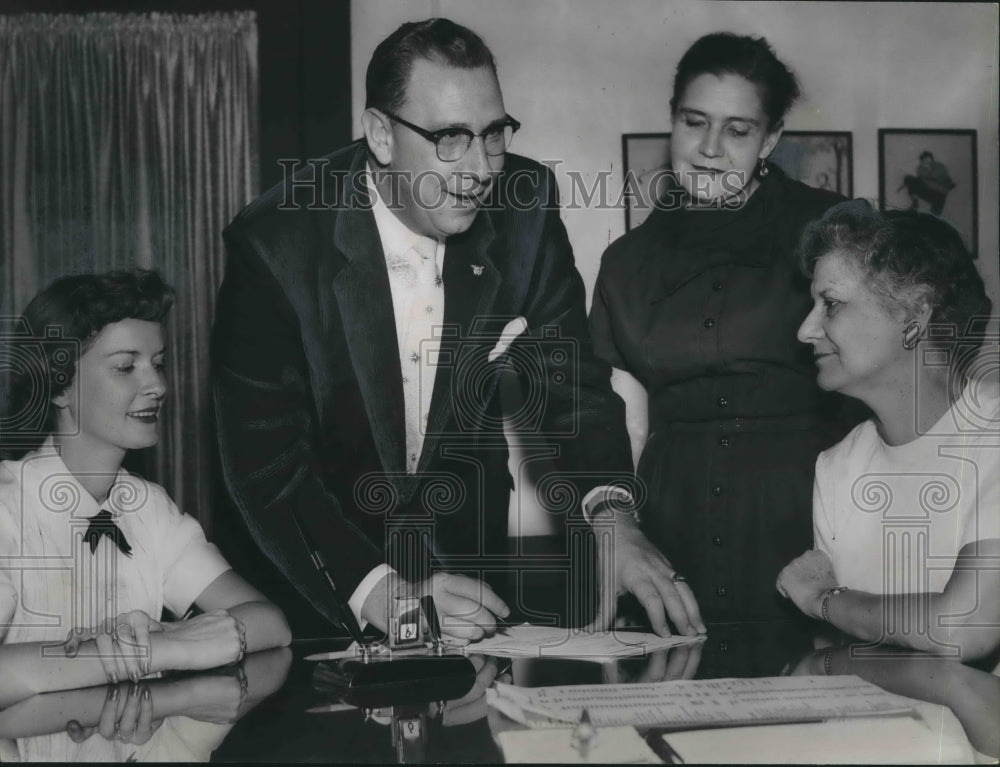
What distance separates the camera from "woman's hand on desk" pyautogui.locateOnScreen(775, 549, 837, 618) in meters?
1.95

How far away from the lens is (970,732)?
1.41m

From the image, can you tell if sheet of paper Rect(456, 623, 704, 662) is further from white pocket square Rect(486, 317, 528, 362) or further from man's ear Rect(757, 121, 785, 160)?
man's ear Rect(757, 121, 785, 160)

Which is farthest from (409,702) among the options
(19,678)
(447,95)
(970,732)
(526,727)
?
(447,95)

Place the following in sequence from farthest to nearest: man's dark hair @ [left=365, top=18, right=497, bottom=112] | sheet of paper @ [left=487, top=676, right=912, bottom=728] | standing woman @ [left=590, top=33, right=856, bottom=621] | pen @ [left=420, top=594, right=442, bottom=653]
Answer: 1. standing woman @ [left=590, top=33, right=856, bottom=621]
2. man's dark hair @ [left=365, top=18, right=497, bottom=112]
3. pen @ [left=420, top=594, right=442, bottom=653]
4. sheet of paper @ [left=487, top=676, right=912, bottom=728]

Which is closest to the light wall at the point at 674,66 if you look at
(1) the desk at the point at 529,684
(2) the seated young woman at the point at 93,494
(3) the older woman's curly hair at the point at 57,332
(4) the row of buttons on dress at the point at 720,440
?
(4) the row of buttons on dress at the point at 720,440

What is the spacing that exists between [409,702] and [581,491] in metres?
0.86

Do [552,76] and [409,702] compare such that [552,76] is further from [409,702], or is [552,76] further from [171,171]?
[409,702]

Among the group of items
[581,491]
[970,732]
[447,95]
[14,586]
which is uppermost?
[447,95]

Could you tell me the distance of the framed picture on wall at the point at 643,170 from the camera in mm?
2289

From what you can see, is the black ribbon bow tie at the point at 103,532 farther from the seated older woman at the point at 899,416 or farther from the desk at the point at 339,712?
the seated older woman at the point at 899,416

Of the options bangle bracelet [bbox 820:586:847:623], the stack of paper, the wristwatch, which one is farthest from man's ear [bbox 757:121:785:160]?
the stack of paper
